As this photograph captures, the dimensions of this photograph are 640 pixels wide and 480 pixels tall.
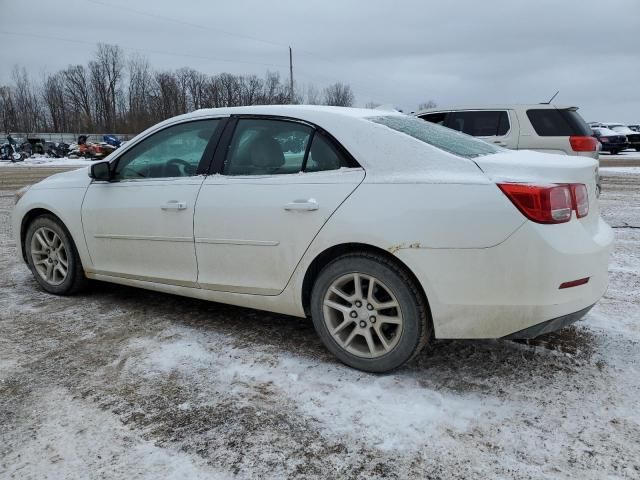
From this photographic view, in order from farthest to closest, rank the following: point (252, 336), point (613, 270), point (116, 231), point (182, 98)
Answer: point (182, 98), point (613, 270), point (116, 231), point (252, 336)

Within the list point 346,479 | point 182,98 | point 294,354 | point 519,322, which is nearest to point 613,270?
point 519,322

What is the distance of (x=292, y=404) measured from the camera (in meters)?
2.68

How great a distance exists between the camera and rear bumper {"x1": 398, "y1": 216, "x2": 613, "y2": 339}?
2.56m

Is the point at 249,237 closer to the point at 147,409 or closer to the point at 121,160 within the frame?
the point at 147,409

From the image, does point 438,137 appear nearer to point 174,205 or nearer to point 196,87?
point 174,205

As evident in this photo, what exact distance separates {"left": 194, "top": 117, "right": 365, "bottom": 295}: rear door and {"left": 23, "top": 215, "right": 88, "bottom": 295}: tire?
4.67 ft

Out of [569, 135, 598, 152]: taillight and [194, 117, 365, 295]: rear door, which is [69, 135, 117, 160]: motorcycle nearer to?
[569, 135, 598, 152]: taillight

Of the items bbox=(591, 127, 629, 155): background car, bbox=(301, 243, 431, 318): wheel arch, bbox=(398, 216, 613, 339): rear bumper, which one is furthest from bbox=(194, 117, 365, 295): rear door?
bbox=(591, 127, 629, 155): background car

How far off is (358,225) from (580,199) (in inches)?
45.5

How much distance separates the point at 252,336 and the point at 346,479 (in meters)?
1.60

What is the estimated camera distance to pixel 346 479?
212cm

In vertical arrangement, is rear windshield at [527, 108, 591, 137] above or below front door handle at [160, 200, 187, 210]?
above

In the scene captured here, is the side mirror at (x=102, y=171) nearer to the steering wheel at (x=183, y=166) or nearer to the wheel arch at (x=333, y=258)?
the steering wheel at (x=183, y=166)

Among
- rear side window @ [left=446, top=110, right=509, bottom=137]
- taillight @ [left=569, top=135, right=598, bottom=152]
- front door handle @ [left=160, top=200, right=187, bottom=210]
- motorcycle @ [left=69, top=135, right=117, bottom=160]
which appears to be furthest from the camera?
motorcycle @ [left=69, top=135, right=117, bottom=160]
